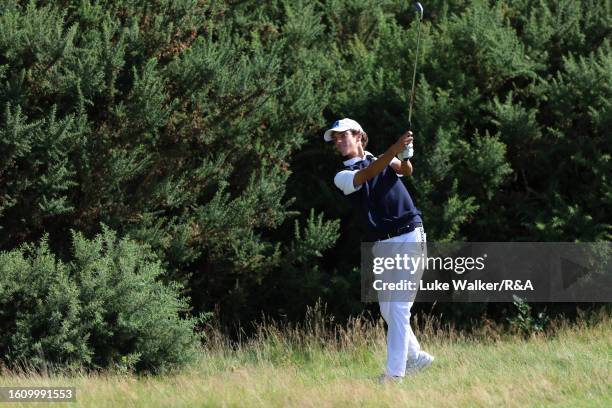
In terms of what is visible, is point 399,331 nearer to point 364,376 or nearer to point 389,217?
point 389,217

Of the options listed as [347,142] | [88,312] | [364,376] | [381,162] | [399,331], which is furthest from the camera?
[88,312]

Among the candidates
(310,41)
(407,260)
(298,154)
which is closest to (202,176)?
(298,154)

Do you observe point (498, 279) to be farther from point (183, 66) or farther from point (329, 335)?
point (183, 66)

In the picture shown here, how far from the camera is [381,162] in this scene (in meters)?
7.21

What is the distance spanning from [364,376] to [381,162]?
7.00 feet

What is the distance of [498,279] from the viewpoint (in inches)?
465

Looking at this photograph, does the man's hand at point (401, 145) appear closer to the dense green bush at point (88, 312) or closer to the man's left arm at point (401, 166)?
the man's left arm at point (401, 166)

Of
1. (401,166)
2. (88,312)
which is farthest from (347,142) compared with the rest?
(88,312)

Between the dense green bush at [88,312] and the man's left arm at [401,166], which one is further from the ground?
the man's left arm at [401,166]

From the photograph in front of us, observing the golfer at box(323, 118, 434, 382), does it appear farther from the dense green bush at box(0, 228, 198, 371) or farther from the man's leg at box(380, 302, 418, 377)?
the dense green bush at box(0, 228, 198, 371)

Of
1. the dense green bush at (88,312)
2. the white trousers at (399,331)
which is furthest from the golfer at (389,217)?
the dense green bush at (88,312)

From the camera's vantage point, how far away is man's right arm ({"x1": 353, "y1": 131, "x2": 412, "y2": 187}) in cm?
719

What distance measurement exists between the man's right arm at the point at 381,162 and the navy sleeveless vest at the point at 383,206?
0.22 meters

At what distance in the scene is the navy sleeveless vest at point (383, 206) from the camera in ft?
24.8
